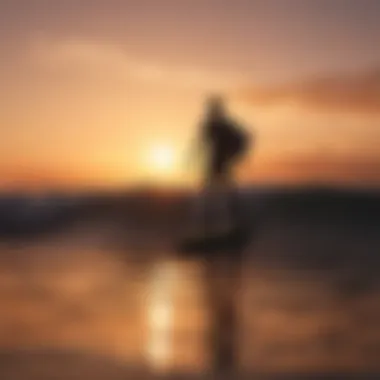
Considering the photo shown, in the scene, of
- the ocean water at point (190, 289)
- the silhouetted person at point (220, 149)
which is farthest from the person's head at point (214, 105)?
the ocean water at point (190, 289)

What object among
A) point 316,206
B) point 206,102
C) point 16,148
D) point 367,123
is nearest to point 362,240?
point 316,206

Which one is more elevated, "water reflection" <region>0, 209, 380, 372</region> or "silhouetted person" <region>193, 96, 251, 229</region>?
"silhouetted person" <region>193, 96, 251, 229</region>

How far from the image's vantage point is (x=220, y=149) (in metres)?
1.47

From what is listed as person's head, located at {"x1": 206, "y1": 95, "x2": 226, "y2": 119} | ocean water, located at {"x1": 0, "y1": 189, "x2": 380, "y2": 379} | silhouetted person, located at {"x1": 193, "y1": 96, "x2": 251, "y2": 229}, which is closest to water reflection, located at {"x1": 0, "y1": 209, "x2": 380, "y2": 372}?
ocean water, located at {"x1": 0, "y1": 189, "x2": 380, "y2": 379}

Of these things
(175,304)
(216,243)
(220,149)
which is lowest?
(175,304)

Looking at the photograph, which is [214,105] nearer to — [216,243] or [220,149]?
[220,149]

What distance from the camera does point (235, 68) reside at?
1.50 metres

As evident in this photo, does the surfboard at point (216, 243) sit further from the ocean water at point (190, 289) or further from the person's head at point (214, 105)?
the person's head at point (214, 105)

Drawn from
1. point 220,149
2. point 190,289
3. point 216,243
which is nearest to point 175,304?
point 190,289

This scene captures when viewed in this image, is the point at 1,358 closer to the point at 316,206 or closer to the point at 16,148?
the point at 16,148

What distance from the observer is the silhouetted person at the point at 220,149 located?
1.47m

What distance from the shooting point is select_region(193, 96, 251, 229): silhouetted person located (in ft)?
4.82

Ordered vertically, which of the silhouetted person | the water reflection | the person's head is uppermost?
the person's head

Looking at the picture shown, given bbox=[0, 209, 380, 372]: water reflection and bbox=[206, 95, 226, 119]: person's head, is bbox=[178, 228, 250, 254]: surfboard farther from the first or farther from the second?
bbox=[206, 95, 226, 119]: person's head
